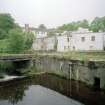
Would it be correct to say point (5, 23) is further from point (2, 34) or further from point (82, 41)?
point (82, 41)

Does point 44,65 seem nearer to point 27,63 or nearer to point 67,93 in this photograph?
point 27,63

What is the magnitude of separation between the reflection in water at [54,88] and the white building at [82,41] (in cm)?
1905

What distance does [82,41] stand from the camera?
59.1 m

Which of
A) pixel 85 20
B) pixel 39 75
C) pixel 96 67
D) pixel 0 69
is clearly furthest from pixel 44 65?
pixel 85 20

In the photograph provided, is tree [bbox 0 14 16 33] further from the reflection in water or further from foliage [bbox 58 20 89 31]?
the reflection in water

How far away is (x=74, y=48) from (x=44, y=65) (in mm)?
16182

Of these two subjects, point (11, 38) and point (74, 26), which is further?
point (74, 26)

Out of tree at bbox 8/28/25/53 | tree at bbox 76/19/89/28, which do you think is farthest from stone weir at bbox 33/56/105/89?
tree at bbox 76/19/89/28

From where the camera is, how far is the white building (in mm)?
55625

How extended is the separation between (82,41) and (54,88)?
27504mm

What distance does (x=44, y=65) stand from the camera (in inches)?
1925

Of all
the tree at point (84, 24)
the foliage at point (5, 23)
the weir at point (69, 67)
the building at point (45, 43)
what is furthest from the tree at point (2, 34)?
the tree at point (84, 24)

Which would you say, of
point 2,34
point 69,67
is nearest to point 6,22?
point 2,34

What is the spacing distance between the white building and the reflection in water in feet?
62.5
